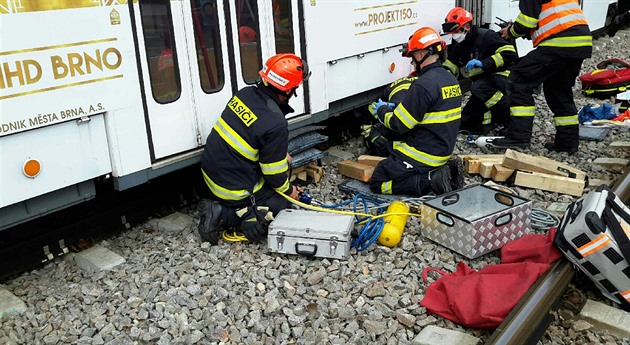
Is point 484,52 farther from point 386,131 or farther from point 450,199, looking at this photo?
point 450,199

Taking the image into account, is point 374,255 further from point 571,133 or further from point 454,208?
point 571,133

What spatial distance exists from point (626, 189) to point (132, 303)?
432 centimetres

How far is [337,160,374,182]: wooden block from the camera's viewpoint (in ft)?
20.0

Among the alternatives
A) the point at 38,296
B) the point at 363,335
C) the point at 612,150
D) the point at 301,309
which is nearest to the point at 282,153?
the point at 301,309

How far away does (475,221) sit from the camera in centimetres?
434

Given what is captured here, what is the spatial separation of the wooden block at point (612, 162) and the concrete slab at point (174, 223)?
449cm

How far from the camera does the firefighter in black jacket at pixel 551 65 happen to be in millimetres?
6480

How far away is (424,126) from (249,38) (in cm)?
186

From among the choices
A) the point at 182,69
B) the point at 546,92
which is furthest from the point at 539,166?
the point at 182,69

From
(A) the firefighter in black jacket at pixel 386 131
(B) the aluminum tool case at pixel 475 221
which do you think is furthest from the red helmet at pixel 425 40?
(B) the aluminum tool case at pixel 475 221

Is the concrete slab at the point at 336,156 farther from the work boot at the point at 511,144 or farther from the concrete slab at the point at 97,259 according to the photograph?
the concrete slab at the point at 97,259

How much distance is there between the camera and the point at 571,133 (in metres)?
6.79

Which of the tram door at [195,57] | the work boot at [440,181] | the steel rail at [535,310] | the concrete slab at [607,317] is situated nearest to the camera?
the steel rail at [535,310]

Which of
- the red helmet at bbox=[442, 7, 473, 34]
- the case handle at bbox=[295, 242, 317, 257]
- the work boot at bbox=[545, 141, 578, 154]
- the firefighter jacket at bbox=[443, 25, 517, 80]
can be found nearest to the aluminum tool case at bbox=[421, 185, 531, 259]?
the case handle at bbox=[295, 242, 317, 257]
